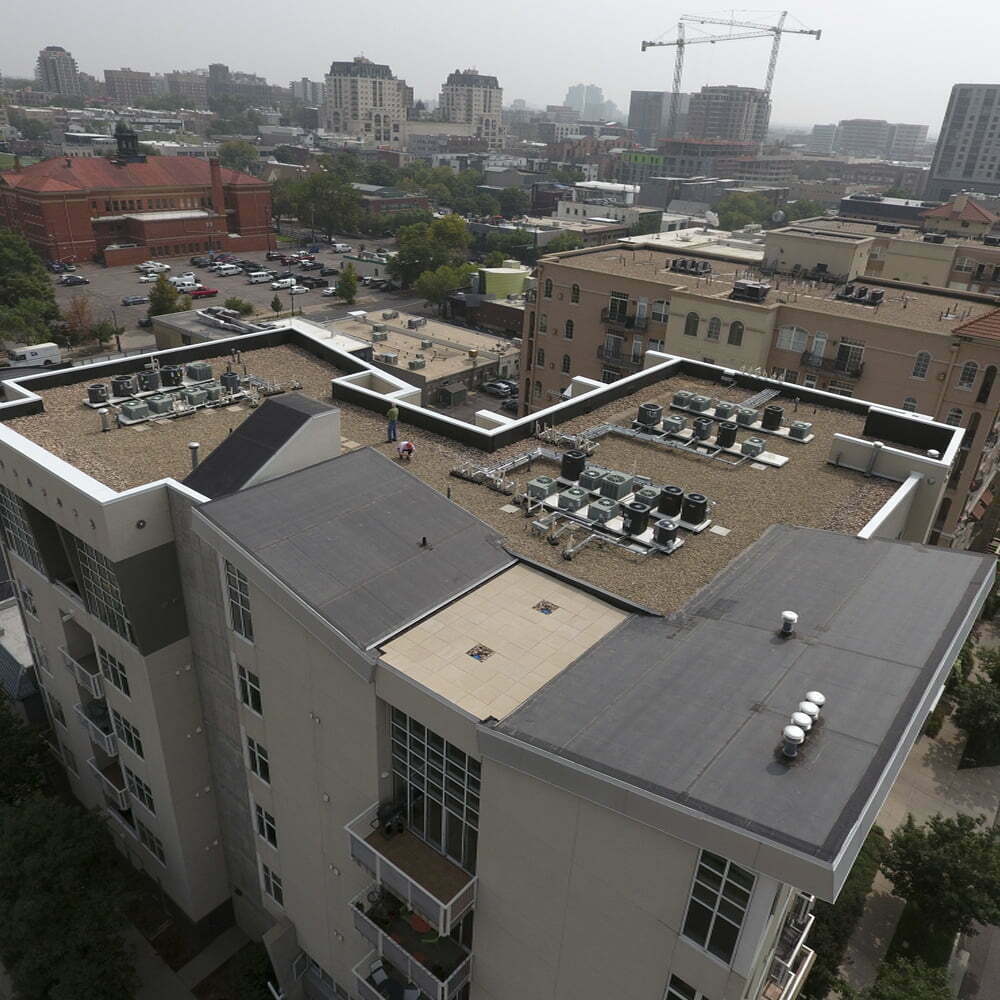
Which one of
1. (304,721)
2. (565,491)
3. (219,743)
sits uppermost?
(565,491)

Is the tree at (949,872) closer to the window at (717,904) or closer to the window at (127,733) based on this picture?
the window at (717,904)

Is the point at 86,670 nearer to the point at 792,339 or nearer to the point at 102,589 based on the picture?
the point at 102,589

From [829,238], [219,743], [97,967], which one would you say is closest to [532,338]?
[829,238]

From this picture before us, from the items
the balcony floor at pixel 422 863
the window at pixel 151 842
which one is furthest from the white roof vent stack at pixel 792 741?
the window at pixel 151 842

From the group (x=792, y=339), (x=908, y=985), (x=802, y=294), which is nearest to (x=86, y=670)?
(x=908, y=985)

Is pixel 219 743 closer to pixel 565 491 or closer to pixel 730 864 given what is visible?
pixel 565 491
